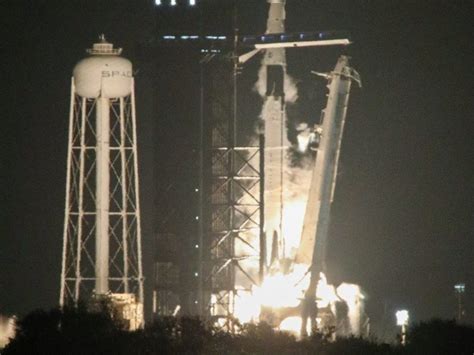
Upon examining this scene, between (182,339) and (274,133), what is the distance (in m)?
→ 21.0

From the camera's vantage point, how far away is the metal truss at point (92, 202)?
229ft

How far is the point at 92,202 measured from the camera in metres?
78.1

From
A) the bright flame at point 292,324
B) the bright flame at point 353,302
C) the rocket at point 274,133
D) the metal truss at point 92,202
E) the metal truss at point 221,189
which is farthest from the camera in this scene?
the bright flame at point 353,302

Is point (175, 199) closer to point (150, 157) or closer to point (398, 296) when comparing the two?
point (150, 157)

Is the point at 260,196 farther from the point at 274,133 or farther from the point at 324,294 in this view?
the point at 324,294

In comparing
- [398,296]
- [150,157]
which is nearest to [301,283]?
[150,157]

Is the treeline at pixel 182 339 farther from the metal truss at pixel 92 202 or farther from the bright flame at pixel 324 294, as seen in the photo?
the bright flame at pixel 324 294

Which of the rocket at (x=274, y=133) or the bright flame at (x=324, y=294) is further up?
the rocket at (x=274, y=133)

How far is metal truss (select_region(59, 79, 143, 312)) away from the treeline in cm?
662

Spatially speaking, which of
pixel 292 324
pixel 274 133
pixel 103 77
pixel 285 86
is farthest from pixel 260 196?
pixel 285 86

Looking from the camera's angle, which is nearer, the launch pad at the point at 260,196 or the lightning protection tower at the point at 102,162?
the lightning protection tower at the point at 102,162

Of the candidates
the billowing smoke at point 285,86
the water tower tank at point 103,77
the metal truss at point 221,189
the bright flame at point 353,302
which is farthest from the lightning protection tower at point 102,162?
the bright flame at point 353,302

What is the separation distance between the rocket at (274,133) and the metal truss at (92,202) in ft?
17.7

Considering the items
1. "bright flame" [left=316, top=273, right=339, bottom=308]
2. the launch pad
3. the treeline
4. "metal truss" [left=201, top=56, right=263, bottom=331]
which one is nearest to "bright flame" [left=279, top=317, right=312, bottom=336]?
the launch pad
